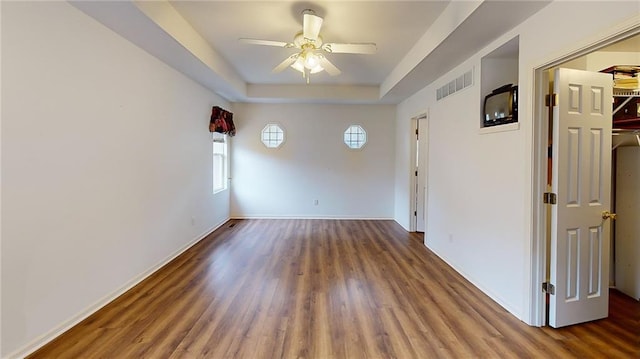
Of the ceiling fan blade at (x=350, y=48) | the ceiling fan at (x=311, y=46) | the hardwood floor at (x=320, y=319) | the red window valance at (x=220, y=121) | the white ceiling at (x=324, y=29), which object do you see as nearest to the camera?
the hardwood floor at (x=320, y=319)

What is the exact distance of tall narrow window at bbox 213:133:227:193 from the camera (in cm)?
582

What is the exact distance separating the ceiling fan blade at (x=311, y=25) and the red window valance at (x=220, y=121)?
117 inches

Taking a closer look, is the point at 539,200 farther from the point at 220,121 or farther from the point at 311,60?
the point at 220,121

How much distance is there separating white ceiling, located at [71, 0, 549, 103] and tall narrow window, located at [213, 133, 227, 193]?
1.34 meters

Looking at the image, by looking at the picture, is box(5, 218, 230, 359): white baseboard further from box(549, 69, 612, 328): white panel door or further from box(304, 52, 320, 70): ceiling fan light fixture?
box(549, 69, 612, 328): white panel door

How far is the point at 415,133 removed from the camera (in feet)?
18.4

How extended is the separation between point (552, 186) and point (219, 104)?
524 centimetres

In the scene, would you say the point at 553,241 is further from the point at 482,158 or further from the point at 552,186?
the point at 482,158

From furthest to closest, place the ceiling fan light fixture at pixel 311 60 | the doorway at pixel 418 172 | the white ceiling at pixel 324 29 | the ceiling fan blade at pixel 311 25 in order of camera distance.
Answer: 1. the doorway at pixel 418 172
2. the ceiling fan light fixture at pixel 311 60
3. the ceiling fan blade at pixel 311 25
4. the white ceiling at pixel 324 29

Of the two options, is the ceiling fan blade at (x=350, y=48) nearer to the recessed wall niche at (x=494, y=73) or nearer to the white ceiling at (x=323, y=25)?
the white ceiling at (x=323, y=25)

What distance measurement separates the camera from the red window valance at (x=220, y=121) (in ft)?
17.3

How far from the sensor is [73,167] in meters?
2.36

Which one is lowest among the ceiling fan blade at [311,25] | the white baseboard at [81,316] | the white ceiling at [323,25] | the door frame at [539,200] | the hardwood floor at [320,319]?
the hardwood floor at [320,319]

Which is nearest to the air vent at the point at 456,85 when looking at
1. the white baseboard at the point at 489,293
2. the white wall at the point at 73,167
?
the white baseboard at the point at 489,293
